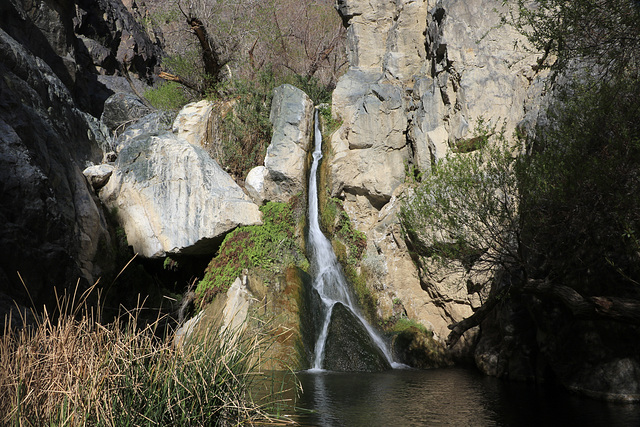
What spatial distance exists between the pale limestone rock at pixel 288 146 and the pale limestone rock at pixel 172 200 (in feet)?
4.39

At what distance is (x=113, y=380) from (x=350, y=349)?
10.2 metres

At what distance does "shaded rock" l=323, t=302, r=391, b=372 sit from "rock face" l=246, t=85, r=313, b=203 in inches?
201

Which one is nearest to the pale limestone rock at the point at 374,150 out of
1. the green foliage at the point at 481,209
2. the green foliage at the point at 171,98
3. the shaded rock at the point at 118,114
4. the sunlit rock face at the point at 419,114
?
the sunlit rock face at the point at 419,114

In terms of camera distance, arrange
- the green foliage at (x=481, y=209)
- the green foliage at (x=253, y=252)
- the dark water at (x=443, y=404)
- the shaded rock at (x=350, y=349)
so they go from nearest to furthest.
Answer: the dark water at (x=443, y=404)
the green foliage at (x=481, y=209)
the shaded rock at (x=350, y=349)
the green foliage at (x=253, y=252)

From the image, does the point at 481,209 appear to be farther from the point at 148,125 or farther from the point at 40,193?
the point at 148,125

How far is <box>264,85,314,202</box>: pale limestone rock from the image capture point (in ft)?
58.3

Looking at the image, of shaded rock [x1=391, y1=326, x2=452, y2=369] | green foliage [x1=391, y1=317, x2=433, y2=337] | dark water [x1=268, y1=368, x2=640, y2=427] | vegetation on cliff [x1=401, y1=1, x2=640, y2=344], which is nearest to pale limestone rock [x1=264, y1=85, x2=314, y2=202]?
green foliage [x1=391, y1=317, x2=433, y2=337]

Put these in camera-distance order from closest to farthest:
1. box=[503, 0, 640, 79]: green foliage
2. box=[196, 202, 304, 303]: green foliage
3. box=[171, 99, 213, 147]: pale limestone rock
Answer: box=[503, 0, 640, 79]: green foliage < box=[196, 202, 304, 303]: green foliage < box=[171, 99, 213, 147]: pale limestone rock

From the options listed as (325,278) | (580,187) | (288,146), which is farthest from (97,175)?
(580,187)

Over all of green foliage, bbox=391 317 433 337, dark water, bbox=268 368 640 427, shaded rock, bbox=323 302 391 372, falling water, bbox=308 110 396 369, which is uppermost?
falling water, bbox=308 110 396 369

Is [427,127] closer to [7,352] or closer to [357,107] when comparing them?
[357,107]

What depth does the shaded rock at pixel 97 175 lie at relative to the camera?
16.4 m

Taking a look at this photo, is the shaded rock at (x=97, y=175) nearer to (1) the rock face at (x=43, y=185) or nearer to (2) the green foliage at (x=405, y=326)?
(1) the rock face at (x=43, y=185)

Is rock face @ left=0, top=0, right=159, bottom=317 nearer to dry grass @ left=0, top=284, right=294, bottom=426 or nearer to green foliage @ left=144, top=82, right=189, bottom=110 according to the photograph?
green foliage @ left=144, top=82, right=189, bottom=110
